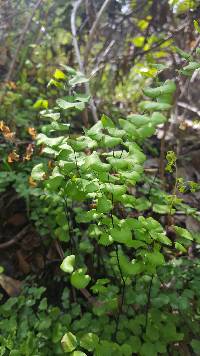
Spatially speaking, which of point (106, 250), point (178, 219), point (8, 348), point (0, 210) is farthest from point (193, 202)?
point (8, 348)

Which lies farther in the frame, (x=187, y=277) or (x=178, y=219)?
(x=178, y=219)

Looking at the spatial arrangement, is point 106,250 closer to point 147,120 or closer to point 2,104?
point 147,120

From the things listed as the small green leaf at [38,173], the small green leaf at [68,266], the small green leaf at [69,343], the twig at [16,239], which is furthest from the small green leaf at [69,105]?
the twig at [16,239]

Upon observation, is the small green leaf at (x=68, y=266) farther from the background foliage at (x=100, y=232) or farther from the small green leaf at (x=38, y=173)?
the small green leaf at (x=38, y=173)

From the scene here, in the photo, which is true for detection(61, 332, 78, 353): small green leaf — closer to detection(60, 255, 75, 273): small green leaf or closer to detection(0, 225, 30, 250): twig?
detection(60, 255, 75, 273): small green leaf

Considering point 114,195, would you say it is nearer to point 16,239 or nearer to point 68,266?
point 68,266

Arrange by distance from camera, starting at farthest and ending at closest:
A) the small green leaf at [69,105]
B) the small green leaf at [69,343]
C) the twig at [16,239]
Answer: the twig at [16,239] < the small green leaf at [69,343] < the small green leaf at [69,105]

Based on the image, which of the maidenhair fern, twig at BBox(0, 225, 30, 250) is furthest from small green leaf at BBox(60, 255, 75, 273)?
twig at BBox(0, 225, 30, 250)

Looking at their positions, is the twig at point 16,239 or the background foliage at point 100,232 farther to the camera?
the twig at point 16,239

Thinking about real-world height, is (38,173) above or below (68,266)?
above

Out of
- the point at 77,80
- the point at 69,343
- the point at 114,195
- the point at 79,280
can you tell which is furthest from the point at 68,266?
the point at 77,80

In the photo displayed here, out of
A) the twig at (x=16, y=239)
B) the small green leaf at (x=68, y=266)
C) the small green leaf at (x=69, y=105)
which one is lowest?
the twig at (x=16, y=239)
